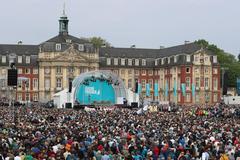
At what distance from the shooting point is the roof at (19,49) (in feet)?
335

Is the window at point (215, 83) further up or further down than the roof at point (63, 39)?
further down

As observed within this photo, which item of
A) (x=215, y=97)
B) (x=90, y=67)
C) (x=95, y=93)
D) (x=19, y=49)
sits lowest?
(x=215, y=97)

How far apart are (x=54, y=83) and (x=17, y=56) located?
7.82 metres

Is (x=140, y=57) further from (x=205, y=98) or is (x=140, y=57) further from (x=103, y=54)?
(x=205, y=98)

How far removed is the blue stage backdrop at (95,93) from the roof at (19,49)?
2704 centimetres

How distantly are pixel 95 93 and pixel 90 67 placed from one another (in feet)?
85.0

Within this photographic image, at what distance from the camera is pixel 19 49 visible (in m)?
103

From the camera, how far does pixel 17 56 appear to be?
102 m

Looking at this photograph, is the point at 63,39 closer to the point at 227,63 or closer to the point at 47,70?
the point at 47,70

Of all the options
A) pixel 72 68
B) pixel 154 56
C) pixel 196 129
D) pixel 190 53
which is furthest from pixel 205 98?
pixel 196 129

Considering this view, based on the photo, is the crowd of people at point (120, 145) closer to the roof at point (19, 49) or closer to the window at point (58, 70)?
the window at point (58, 70)

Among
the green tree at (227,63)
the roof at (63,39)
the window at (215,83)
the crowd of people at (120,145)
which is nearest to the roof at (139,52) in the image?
the roof at (63,39)

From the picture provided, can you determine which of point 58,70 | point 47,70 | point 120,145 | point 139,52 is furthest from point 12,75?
point 139,52

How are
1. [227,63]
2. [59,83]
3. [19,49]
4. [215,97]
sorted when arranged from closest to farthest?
[215,97] → [59,83] → [19,49] → [227,63]
